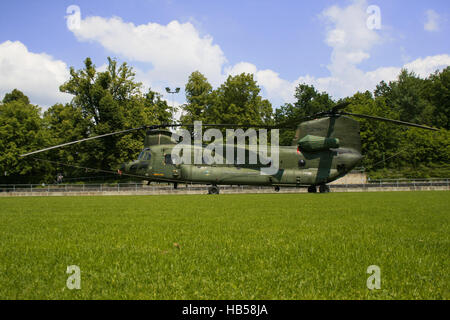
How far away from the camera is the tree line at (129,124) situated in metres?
49.9

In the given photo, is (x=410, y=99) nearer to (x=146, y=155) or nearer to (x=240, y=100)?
(x=240, y=100)

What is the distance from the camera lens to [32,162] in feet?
159

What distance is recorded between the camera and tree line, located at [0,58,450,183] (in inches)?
1965

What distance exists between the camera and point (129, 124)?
173ft

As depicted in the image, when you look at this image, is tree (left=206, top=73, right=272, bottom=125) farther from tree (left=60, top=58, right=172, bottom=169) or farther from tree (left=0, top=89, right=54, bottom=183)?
tree (left=0, top=89, right=54, bottom=183)

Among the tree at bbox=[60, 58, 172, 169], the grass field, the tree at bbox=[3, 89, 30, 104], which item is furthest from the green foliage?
the grass field

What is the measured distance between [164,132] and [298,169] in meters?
10.8

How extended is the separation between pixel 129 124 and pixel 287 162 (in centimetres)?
3257

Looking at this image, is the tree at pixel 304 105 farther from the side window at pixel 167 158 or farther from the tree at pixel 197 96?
the side window at pixel 167 158

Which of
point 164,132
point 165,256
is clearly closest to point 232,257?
point 165,256

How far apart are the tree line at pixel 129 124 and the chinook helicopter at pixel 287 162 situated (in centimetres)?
1667

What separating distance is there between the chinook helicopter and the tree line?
1667cm

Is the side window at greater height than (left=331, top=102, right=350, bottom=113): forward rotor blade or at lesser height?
lesser
